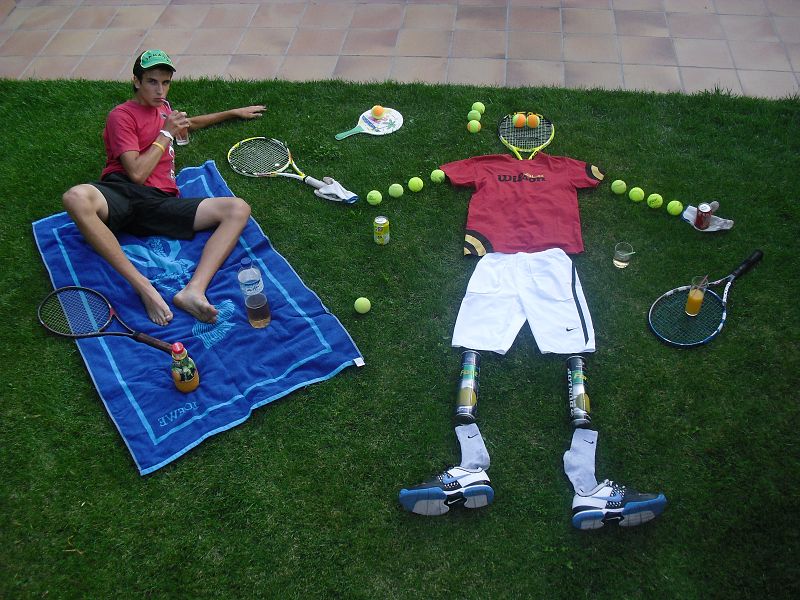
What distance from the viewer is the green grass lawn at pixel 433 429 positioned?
3582 mm

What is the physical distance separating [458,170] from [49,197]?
3659mm

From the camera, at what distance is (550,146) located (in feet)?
19.9

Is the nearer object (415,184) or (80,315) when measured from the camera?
(80,315)

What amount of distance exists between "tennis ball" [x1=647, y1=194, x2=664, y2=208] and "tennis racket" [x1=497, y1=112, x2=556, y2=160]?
110 cm

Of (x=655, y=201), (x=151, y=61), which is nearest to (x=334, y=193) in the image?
(x=151, y=61)

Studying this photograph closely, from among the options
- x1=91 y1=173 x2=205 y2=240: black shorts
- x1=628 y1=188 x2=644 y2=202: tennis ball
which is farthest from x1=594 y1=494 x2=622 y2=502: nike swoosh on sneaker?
x1=91 y1=173 x2=205 y2=240: black shorts

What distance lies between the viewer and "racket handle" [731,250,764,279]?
4793 mm

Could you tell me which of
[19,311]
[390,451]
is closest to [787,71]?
[390,451]

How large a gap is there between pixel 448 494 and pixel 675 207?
3149 mm

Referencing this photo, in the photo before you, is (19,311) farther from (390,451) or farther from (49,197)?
(390,451)

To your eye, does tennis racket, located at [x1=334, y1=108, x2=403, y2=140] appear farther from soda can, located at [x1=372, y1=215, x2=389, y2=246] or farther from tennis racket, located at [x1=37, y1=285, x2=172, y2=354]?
tennis racket, located at [x1=37, y1=285, x2=172, y2=354]

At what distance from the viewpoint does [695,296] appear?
4.47 m

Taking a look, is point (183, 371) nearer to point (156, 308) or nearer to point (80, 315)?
point (156, 308)

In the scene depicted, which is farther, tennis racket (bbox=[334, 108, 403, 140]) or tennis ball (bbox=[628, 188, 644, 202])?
tennis racket (bbox=[334, 108, 403, 140])
